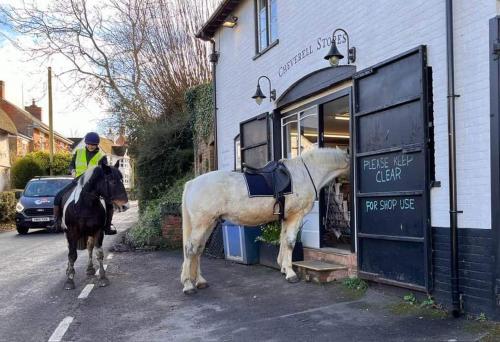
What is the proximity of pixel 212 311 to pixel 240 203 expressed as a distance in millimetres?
1697

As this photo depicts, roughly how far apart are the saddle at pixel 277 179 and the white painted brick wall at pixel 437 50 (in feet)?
6.25

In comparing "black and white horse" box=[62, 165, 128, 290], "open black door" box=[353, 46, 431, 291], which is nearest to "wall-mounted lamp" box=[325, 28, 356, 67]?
"open black door" box=[353, 46, 431, 291]

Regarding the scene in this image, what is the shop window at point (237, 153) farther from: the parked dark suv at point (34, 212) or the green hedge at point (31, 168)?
the green hedge at point (31, 168)

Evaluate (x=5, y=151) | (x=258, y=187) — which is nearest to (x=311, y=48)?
(x=258, y=187)

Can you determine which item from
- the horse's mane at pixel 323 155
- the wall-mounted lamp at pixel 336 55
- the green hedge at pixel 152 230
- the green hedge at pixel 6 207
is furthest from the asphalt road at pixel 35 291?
the green hedge at pixel 6 207

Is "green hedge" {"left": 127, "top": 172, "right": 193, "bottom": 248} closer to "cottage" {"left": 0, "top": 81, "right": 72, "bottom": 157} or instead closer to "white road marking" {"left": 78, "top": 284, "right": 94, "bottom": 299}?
"white road marking" {"left": 78, "top": 284, "right": 94, "bottom": 299}

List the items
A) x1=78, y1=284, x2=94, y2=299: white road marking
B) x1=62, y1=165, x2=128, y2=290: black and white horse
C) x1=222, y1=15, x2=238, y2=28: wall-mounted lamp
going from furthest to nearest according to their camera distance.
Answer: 1. x1=222, y1=15, x2=238, y2=28: wall-mounted lamp
2. x1=62, y1=165, x2=128, y2=290: black and white horse
3. x1=78, y1=284, x2=94, y2=299: white road marking

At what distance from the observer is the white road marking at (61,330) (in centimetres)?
518

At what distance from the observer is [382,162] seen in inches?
257

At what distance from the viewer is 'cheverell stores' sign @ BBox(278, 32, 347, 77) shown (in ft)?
25.2

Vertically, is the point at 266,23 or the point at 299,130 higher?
the point at 266,23

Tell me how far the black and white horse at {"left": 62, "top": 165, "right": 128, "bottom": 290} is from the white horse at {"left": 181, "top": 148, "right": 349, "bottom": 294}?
111cm

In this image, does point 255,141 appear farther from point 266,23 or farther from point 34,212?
point 34,212

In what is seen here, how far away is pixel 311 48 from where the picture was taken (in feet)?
27.8
